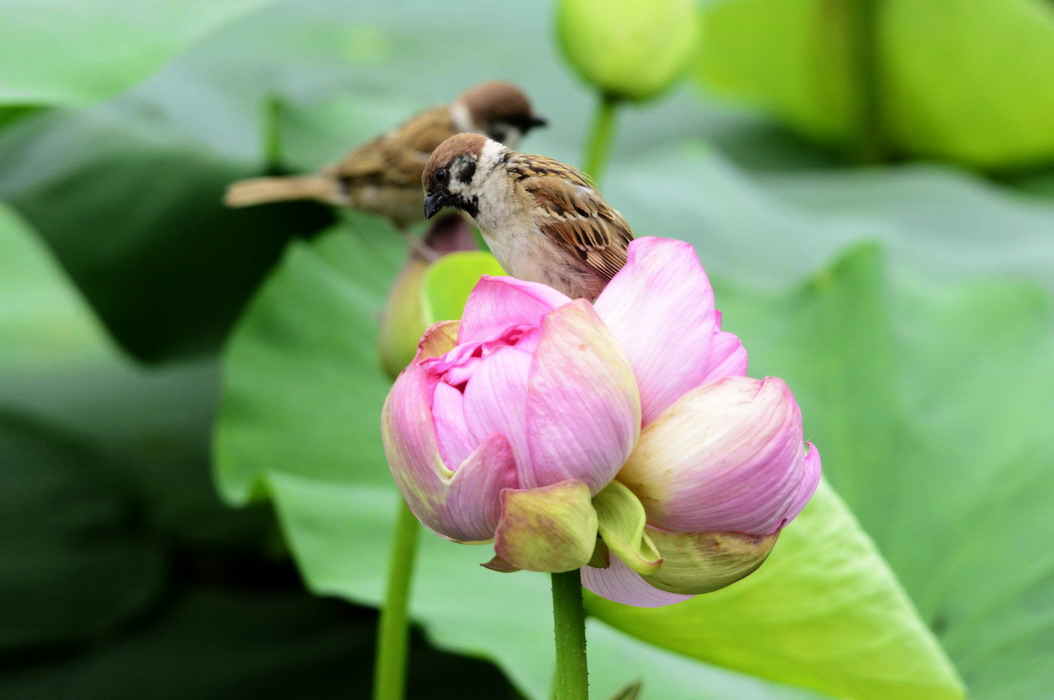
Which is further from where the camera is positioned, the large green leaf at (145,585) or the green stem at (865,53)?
the green stem at (865,53)

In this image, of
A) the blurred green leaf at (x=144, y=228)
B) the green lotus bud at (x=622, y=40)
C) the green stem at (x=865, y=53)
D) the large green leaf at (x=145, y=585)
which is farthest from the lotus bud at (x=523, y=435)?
the green stem at (x=865, y=53)

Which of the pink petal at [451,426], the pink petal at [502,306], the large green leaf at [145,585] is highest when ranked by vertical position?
the pink petal at [502,306]

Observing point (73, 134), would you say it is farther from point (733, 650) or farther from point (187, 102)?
point (733, 650)

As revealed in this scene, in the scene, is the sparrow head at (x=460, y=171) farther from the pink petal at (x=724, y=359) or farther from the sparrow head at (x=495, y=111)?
the sparrow head at (x=495, y=111)

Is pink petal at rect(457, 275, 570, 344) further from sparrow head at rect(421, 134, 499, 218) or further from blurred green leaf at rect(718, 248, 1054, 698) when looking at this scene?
blurred green leaf at rect(718, 248, 1054, 698)

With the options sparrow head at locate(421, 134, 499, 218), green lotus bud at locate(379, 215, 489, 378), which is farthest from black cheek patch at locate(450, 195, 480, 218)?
green lotus bud at locate(379, 215, 489, 378)

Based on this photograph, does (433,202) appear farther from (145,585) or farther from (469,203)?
(145,585)

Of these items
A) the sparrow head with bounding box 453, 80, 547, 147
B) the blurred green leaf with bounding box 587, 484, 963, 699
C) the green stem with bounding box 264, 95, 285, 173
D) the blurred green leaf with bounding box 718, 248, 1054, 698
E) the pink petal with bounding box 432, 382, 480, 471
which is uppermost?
the pink petal with bounding box 432, 382, 480, 471
